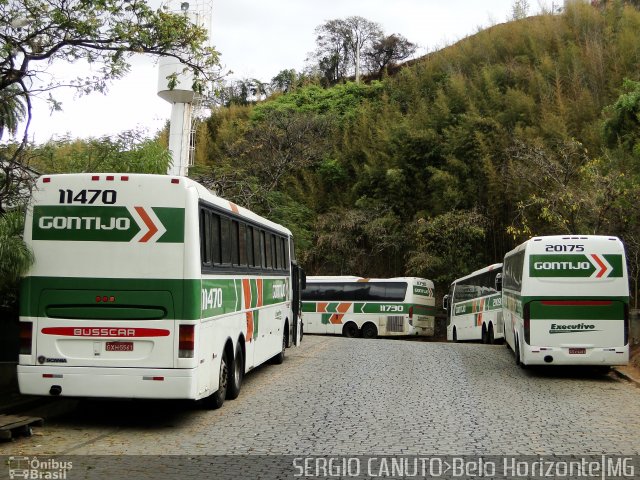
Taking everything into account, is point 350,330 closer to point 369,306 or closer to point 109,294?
point 369,306

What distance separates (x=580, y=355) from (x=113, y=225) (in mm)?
9509

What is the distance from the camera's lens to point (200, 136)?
2053 inches

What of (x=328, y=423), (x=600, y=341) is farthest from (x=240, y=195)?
(x=328, y=423)

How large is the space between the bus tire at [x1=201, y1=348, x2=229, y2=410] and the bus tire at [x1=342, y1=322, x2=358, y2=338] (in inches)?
961

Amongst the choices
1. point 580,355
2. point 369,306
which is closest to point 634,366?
point 580,355

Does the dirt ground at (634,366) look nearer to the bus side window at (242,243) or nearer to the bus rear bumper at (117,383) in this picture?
the bus side window at (242,243)

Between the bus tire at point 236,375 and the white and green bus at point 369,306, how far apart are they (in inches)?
886

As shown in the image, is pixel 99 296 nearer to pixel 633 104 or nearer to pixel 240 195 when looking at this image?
pixel 633 104

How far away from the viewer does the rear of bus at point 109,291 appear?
9016mm

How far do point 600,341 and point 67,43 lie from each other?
1077cm

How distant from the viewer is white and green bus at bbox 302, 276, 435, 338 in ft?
113

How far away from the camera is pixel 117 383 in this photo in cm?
900

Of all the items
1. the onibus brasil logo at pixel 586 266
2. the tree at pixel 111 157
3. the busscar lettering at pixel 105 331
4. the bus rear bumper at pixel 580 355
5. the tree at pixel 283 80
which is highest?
the tree at pixel 283 80

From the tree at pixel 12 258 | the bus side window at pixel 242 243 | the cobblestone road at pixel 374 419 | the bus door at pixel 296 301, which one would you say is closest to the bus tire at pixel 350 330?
the bus door at pixel 296 301
